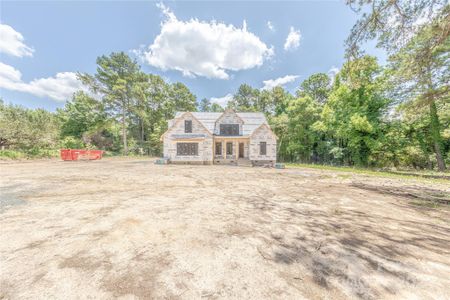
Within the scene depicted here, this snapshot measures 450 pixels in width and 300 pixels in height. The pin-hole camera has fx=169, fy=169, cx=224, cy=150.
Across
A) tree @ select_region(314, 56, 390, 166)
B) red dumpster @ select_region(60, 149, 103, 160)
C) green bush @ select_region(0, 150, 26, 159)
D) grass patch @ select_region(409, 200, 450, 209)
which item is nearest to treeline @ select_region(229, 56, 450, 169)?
tree @ select_region(314, 56, 390, 166)

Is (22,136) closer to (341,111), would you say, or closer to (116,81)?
(116,81)

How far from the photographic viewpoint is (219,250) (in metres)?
2.51

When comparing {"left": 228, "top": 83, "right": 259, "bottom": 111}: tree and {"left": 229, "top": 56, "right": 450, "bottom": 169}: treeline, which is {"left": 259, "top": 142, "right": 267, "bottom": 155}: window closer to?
{"left": 229, "top": 56, "right": 450, "bottom": 169}: treeline

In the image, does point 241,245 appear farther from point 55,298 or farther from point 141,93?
point 141,93

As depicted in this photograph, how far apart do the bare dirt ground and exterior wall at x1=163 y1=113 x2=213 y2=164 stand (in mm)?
13123

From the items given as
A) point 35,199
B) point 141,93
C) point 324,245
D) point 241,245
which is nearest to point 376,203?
point 324,245

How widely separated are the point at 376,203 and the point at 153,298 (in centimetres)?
618

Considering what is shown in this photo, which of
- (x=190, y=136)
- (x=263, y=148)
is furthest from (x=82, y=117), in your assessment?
(x=263, y=148)

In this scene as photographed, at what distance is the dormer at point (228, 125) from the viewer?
1941 centimetres

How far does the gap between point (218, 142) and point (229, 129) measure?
6.44ft

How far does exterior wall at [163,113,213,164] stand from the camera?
17750mm

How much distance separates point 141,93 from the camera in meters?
26.6

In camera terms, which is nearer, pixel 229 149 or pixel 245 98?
pixel 229 149

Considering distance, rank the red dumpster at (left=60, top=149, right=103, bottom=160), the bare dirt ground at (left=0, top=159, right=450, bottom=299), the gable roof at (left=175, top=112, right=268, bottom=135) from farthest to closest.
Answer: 1. the gable roof at (left=175, top=112, right=268, bottom=135)
2. the red dumpster at (left=60, top=149, right=103, bottom=160)
3. the bare dirt ground at (left=0, top=159, right=450, bottom=299)
